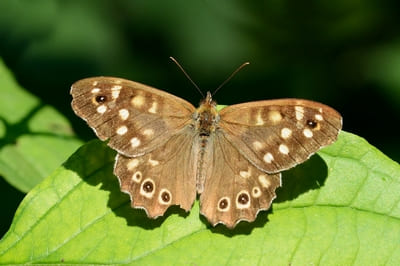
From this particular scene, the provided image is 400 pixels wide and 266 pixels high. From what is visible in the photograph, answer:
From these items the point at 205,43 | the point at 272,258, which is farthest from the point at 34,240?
the point at 205,43

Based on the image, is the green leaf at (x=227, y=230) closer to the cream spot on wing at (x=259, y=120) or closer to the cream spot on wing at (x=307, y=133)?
the cream spot on wing at (x=307, y=133)

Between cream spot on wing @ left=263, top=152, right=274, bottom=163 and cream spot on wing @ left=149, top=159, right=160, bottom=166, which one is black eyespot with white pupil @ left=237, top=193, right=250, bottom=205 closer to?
cream spot on wing @ left=263, top=152, right=274, bottom=163

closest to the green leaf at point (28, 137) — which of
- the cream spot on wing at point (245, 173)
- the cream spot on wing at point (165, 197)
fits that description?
the cream spot on wing at point (165, 197)

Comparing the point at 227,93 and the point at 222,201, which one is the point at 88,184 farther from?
the point at 227,93

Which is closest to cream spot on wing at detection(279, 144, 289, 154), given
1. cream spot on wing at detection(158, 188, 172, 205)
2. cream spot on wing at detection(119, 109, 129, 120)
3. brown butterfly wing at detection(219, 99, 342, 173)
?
brown butterfly wing at detection(219, 99, 342, 173)

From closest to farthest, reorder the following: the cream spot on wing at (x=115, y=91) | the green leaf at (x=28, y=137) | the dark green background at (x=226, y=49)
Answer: the cream spot on wing at (x=115, y=91) < the green leaf at (x=28, y=137) < the dark green background at (x=226, y=49)
